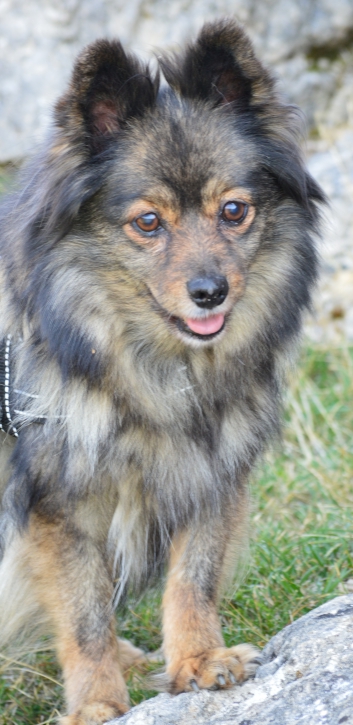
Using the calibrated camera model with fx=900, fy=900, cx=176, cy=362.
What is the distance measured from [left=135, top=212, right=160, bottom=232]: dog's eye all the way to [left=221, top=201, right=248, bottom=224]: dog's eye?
0.72 ft

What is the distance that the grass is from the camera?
3.43m

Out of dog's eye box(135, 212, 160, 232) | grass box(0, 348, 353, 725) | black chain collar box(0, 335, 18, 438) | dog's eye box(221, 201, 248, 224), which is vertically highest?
dog's eye box(221, 201, 248, 224)

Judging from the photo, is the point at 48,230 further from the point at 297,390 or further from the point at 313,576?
the point at 297,390

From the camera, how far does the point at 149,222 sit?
2795 millimetres

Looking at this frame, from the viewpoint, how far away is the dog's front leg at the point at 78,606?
2.95 meters

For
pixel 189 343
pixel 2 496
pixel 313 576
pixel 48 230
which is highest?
pixel 48 230

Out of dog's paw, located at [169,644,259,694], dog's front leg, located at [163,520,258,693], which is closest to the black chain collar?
dog's front leg, located at [163,520,258,693]

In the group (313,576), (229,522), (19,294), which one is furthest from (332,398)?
(19,294)

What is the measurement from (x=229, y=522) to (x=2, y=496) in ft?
2.73

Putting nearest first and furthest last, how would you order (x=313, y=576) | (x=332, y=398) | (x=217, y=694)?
1. (x=217, y=694)
2. (x=313, y=576)
3. (x=332, y=398)

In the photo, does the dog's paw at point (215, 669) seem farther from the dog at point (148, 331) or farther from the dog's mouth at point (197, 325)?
the dog's mouth at point (197, 325)

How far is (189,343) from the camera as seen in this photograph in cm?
286

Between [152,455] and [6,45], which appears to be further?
[6,45]

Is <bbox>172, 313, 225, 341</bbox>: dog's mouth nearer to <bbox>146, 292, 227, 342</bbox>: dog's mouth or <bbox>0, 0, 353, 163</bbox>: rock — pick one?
<bbox>146, 292, 227, 342</bbox>: dog's mouth
